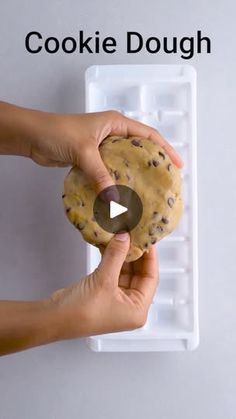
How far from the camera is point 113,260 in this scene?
76 cm

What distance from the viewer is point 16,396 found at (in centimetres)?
109

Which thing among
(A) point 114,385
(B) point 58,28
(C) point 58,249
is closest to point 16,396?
(A) point 114,385

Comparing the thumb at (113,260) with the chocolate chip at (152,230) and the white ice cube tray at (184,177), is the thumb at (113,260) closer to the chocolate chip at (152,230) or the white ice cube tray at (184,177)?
the chocolate chip at (152,230)

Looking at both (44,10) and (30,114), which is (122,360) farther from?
(44,10)

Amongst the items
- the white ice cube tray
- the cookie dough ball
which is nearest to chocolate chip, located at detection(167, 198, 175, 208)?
the cookie dough ball

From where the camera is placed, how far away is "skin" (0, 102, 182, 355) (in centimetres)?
76

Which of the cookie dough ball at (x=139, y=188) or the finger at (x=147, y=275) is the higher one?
the cookie dough ball at (x=139, y=188)

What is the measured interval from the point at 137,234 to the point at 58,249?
266 millimetres

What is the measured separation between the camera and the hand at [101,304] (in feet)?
2.47

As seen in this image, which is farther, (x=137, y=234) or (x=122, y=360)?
(x=122, y=360)

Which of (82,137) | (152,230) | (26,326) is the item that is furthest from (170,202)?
(26,326)

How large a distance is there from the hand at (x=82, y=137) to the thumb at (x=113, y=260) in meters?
0.09

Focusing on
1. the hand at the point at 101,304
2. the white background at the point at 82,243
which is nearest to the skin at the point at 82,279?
the hand at the point at 101,304

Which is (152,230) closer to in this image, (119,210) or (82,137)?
(119,210)
